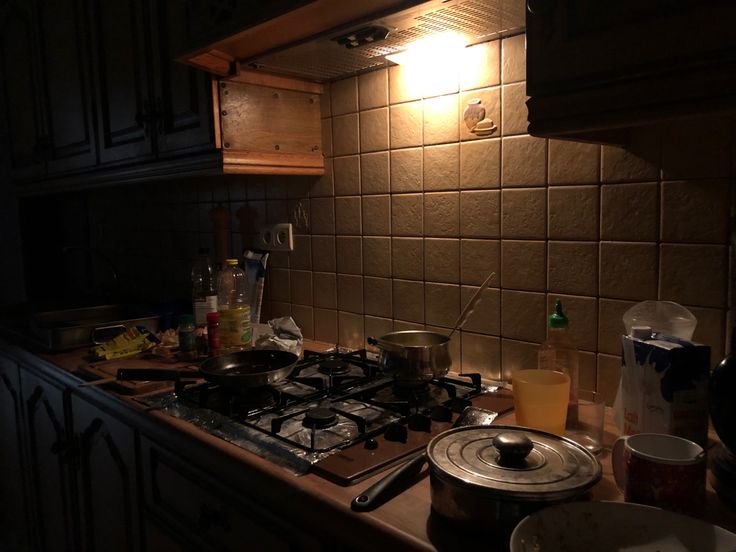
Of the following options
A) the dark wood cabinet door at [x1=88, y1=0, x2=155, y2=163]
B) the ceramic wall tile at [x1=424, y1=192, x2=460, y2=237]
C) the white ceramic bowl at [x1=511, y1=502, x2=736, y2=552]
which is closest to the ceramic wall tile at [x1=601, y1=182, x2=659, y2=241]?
the ceramic wall tile at [x1=424, y1=192, x2=460, y2=237]

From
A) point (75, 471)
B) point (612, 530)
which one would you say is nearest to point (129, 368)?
point (75, 471)

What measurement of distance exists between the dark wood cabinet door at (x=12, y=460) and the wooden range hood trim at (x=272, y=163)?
1.07 meters

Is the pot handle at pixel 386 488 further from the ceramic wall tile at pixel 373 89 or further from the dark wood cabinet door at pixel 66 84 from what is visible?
the dark wood cabinet door at pixel 66 84

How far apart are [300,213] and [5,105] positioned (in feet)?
5.48

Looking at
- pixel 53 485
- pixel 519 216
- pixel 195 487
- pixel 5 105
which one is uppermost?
pixel 5 105

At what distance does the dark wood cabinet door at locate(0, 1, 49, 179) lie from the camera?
7.23ft

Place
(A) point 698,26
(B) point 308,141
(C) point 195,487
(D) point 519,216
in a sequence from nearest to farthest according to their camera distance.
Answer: (A) point 698,26
(C) point 195,487
(D) point 519,216
(B) point 308,141

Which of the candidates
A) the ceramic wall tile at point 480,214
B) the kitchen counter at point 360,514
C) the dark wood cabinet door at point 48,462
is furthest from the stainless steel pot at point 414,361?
the dark wood cabinet door at point 48,462

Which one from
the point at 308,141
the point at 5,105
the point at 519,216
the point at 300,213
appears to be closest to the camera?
the point at 519,216

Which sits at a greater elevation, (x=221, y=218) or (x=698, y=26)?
(x=698, y=26)

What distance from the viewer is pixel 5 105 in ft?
8.09

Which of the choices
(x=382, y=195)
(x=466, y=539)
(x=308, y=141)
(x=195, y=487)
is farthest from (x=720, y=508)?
(x=308, y=141)

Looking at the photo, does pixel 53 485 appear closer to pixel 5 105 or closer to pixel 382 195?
pixel 382 195

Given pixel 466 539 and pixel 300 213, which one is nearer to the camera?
pixel 466 539
